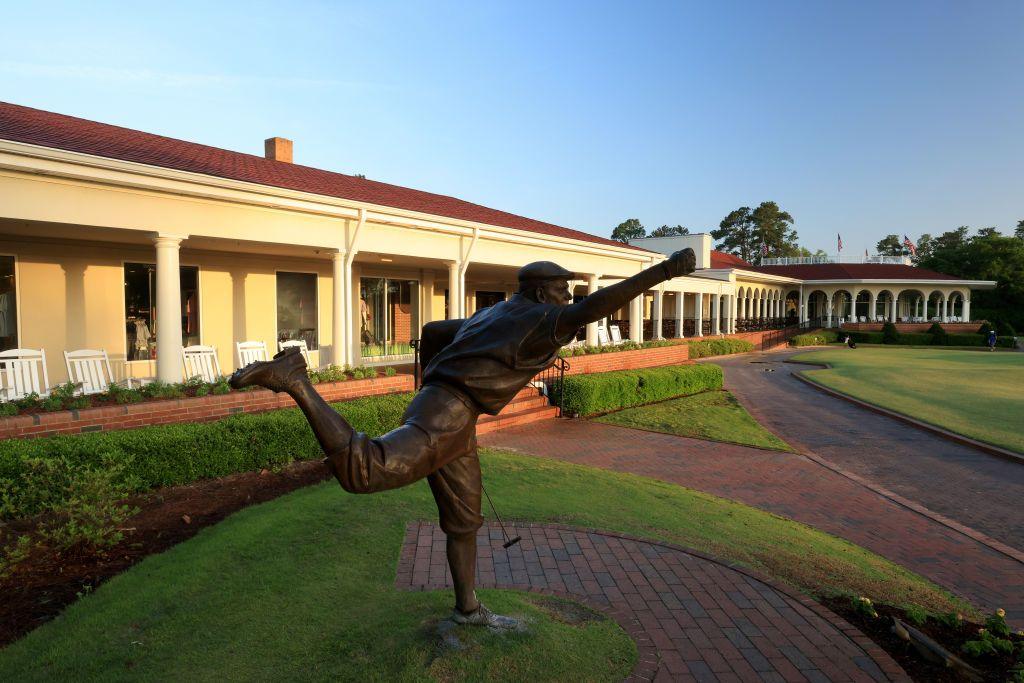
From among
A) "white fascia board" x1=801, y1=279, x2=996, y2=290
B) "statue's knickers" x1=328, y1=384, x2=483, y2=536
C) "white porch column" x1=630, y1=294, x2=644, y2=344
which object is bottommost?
"statue's knickers" x1=328, y1=384, x2=483, y2=536

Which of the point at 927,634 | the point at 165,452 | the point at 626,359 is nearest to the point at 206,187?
the point at 165,452

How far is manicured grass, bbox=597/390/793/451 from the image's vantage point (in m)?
11.8

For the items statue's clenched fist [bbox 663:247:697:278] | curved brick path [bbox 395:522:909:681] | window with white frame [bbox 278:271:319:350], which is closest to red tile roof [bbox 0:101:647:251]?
window with white frame [bbox 278:271:319:350]

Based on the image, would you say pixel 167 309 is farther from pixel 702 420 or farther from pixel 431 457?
pixel 702 420

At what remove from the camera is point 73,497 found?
531cm

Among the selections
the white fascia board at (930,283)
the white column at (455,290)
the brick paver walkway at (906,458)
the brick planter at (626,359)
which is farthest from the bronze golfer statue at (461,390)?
the white fascia board at (930,283)

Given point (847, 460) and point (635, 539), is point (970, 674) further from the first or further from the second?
point (847, 460)

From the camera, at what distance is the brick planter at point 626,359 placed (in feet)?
51.1

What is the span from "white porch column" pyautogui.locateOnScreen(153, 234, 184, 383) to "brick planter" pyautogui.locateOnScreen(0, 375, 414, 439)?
1.23m

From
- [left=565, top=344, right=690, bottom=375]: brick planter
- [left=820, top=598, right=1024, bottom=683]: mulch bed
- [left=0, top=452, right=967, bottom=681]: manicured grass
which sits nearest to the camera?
[left=0, top=452, right=967, bottom=681]: manicured grass

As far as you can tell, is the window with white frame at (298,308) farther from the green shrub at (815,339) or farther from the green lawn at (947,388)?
the green shrub at (815,339)

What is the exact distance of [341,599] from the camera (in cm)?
417

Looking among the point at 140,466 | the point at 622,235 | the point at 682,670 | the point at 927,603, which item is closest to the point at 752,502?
the point at 927,603

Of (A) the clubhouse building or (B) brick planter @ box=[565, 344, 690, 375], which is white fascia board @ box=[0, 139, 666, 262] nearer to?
(A) the clubhouse building
